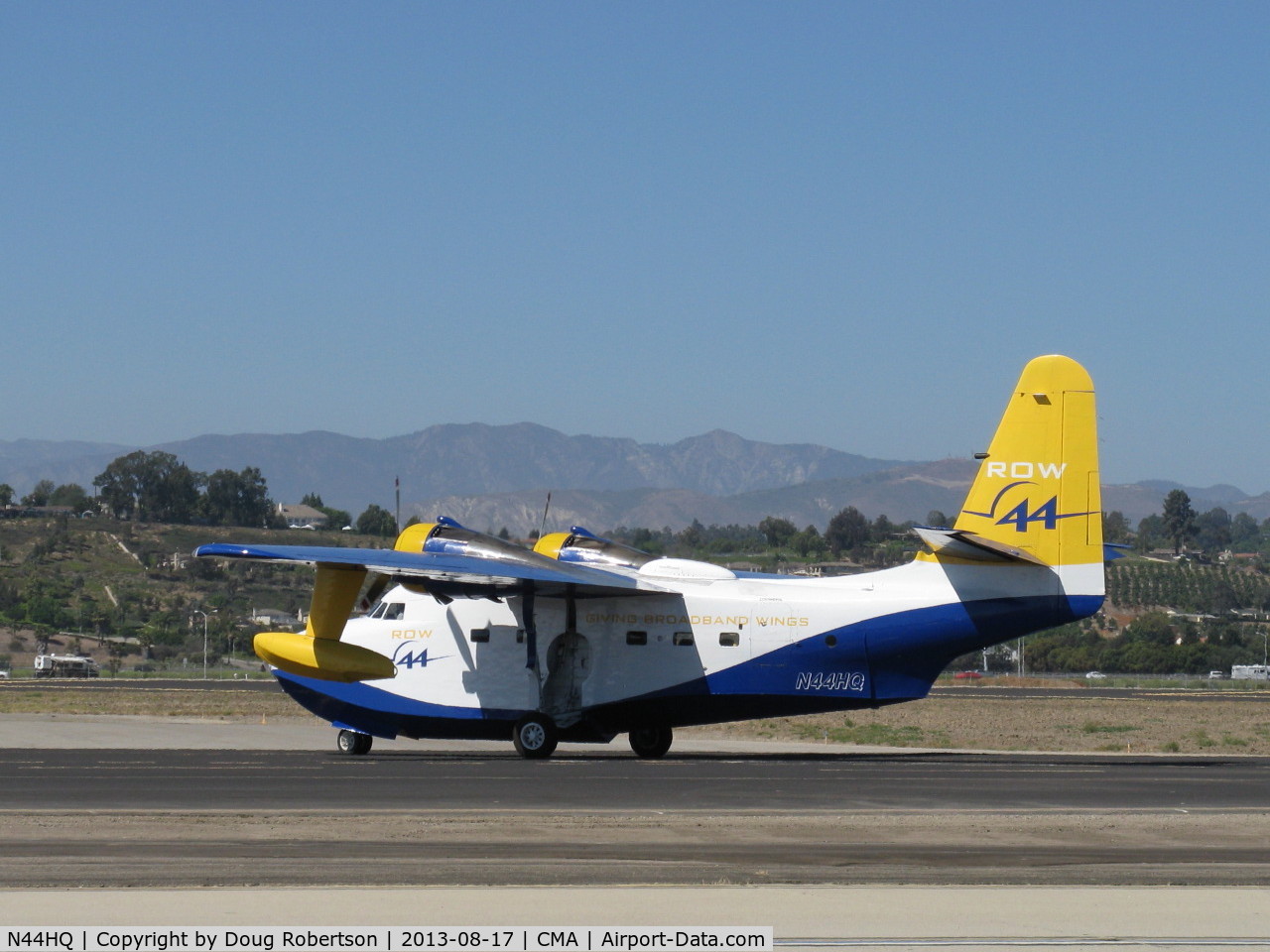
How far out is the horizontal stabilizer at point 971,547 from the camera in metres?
27.4

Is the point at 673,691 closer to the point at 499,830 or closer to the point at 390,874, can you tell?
the point at 499,830

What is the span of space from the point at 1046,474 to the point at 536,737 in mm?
11120

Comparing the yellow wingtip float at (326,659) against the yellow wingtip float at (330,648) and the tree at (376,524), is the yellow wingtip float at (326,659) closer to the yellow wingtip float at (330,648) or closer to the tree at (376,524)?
the yellow wingtip float at (330,648)

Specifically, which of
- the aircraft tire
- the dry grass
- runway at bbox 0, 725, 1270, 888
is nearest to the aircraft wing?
the aircraft tire

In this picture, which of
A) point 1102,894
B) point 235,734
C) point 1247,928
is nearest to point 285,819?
point 1102,894

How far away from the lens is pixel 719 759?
2902cm

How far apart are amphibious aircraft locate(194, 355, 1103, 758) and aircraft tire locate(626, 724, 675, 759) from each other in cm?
5

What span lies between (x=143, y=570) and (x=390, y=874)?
13432cm

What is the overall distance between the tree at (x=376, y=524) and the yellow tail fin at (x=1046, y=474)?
317 ft

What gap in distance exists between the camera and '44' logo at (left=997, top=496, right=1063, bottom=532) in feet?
91.1

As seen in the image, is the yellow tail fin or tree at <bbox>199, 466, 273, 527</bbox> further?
tree at <bbox>199, 466, 273, 527</bbox>

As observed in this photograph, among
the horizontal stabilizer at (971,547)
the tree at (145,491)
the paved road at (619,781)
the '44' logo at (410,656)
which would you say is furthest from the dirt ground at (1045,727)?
the tree at (145,491)

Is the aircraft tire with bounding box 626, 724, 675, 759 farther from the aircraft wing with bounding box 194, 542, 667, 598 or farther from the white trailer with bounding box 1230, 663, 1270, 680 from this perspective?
the white trailer with bounding box 1230, 663, 1270, 680

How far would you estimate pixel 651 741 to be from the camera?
30.5 m
